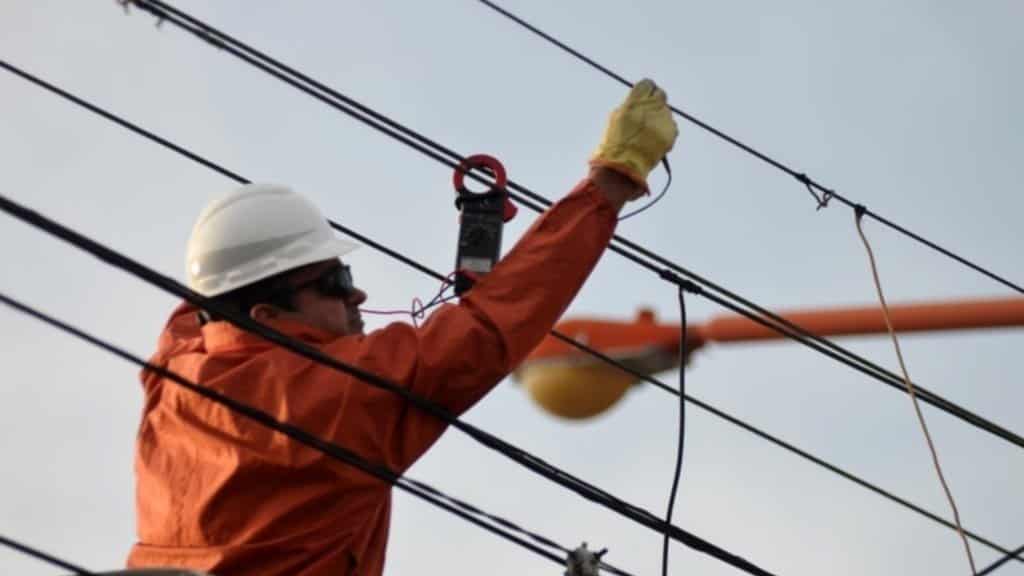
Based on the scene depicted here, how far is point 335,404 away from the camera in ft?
16.8

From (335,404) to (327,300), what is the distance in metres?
0.60

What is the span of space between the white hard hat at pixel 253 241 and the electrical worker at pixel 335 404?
0.26m

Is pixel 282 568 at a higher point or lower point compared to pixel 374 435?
lower

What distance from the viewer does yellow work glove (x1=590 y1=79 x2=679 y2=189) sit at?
5.49 meters

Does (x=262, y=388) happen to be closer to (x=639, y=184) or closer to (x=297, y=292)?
(x=297, y=292)

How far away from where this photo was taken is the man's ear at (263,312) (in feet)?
18.3

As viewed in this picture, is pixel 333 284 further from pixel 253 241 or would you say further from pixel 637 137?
pixel 637 137

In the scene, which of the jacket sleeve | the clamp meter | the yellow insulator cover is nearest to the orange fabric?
the jacket sleeve

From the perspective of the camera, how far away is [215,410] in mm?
5207

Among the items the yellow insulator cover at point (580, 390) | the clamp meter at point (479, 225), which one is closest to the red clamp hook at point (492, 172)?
the clamp meter at point (479, 225)

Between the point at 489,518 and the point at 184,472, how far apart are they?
2.74 feet

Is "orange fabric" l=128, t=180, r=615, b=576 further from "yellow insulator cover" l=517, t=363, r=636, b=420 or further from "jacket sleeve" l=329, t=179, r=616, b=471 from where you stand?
"yellow insulator cover" l=517, t=363, r=636, b=420

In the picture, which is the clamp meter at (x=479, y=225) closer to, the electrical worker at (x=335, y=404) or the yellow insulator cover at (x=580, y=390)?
the electrical worker at (x=335, y=404)

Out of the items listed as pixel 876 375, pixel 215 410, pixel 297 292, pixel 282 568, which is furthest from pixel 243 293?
pixel 876 375
